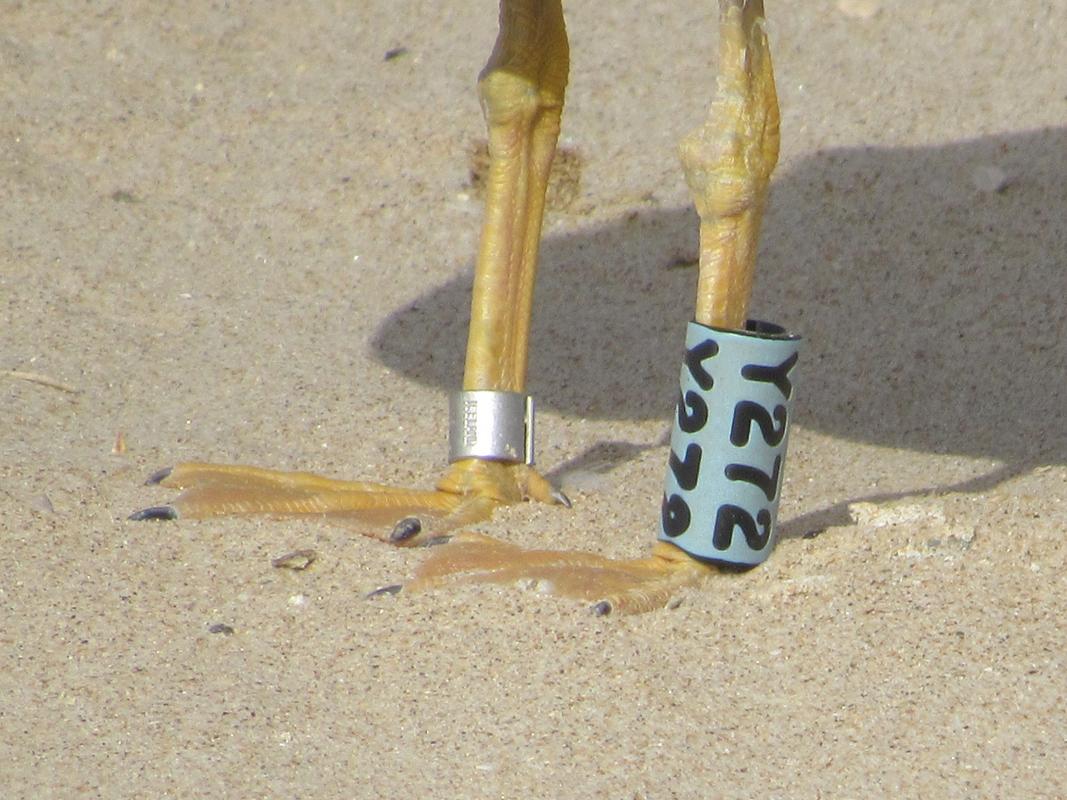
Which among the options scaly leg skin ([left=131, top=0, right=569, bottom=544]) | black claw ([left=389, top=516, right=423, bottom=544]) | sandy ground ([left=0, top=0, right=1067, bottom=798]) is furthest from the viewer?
scaly leg skin ([left=131, top=0, right=569, bottom=544])

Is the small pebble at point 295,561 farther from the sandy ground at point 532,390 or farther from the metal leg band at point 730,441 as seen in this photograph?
the metal leg band at point 730,441

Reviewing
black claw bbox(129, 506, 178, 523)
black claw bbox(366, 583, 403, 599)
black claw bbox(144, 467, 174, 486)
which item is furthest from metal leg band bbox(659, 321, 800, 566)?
black claw bbox(144, 467, 174, 486)

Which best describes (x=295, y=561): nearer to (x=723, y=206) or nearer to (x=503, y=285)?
(x=503, y=285)

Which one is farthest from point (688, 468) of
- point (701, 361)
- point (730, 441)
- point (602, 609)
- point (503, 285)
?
point (503, 285)

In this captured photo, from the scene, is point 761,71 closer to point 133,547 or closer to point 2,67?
point 133,547

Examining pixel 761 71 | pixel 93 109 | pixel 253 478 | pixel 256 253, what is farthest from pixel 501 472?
pixel 93 109

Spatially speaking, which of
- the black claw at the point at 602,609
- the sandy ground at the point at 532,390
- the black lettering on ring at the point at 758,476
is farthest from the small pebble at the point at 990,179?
the black claw at the point at 602,609

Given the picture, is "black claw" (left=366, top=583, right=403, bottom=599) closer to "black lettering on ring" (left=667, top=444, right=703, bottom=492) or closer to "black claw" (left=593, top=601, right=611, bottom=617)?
"black claw" (left=593, top=601, right=611, bottom=617)
